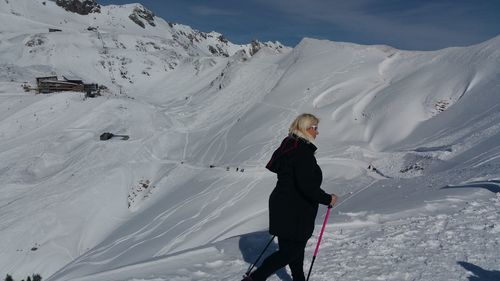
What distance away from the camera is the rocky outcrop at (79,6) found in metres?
102

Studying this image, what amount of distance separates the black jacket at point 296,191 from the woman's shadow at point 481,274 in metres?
2.14

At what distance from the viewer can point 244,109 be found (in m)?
35.9

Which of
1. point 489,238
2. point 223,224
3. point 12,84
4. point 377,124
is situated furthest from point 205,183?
point 12,84

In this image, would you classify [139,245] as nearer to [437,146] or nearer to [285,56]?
[437,146]

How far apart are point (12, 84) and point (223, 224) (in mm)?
37595

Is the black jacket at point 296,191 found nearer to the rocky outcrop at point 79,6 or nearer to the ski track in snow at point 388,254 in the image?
the ski track in snow at point 388,254

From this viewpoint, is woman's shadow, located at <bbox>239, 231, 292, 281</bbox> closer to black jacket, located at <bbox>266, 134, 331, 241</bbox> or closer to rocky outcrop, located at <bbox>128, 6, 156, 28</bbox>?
black jacket, located at <bbox>266, 134, 331, 241</bbox>

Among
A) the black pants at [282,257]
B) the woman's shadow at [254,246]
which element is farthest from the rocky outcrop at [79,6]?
the black pants at [282,257]

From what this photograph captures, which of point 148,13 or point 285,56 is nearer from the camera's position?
point 285,56

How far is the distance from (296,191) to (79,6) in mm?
110686

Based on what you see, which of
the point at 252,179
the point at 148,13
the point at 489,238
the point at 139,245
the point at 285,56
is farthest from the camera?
the point at 148,13

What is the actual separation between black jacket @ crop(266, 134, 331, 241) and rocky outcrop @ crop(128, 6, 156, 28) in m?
112

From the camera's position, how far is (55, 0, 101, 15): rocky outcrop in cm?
10181

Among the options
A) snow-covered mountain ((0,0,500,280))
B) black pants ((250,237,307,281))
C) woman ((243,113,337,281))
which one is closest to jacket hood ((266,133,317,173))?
woman ((243,113,337,281))
